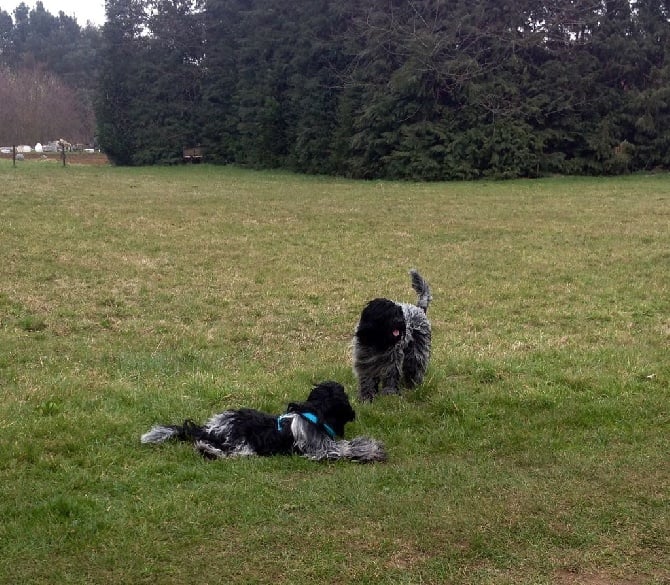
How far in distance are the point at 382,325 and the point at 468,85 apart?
30.3 metres

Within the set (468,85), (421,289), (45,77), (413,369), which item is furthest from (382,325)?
(45,77)

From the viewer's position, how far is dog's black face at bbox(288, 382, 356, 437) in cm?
546

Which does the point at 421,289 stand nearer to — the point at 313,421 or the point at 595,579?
the point at 313,421

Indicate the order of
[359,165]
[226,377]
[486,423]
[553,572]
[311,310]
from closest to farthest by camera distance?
[553,572] < [486,423] < [226,377] < [311,310] < [359,165]

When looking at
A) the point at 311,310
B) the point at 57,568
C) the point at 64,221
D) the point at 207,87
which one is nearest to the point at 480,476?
the point at 57,568

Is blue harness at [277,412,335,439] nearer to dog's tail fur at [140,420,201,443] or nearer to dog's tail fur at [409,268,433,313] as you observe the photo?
dog's tail fur at [140,420,201,443]

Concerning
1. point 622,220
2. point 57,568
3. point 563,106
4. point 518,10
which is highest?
point 518,10

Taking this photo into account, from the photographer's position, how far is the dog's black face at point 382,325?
6453 mm

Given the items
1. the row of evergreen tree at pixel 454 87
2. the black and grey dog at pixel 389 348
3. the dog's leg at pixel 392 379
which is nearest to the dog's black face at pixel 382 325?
the black and grey dog at pixel 389 348

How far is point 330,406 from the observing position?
5.52 meters

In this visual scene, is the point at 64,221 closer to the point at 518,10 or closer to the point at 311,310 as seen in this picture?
the point at 311,310

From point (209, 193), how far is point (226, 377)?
21435 millimetres

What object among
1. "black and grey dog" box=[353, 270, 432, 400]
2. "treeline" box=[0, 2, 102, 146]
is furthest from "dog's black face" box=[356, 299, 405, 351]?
"treeline" box=[0, 2, 102, 146]

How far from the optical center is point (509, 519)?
417 cm
